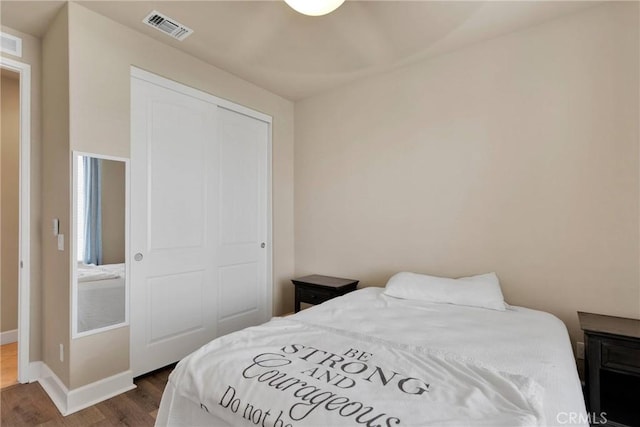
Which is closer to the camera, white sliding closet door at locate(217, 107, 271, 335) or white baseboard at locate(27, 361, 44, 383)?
white baseboard at locate(27, 361, 44, 383)

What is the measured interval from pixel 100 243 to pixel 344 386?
192cm

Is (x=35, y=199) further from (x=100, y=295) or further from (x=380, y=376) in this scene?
(x=380, y=376)

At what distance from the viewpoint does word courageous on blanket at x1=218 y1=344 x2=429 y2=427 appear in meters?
0.92

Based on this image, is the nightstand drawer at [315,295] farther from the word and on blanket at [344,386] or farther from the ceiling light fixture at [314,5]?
the ceiling light fixture at [314,5]

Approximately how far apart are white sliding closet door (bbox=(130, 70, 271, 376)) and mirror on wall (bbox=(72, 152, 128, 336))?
0.09 m

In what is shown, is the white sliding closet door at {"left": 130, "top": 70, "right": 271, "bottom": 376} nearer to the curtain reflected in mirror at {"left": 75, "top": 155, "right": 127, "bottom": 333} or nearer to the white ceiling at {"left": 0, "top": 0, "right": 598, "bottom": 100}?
the curtain reflected in mirror at {"left": 75, "top": 155, "right": 127, "bottom": 333}

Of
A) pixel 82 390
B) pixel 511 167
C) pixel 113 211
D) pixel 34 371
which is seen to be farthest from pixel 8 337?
pixel 511 167

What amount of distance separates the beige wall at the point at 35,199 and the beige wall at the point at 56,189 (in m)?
0.05

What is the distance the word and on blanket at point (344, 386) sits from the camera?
0.90 metres

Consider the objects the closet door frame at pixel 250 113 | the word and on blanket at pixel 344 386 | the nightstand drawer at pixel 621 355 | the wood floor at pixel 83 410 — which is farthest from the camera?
the closet door frame at pixel 250 113

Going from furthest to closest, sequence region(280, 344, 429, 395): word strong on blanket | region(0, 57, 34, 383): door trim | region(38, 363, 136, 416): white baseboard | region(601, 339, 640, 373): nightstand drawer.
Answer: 1. region(0, 57, 34, 383): door trim
2. region(38, 363, 136, 416): white baseboard
3. region(601, 339, 640, 373): nightstand drawer
4. region(280, 344, 429, 395): word strong on blanket

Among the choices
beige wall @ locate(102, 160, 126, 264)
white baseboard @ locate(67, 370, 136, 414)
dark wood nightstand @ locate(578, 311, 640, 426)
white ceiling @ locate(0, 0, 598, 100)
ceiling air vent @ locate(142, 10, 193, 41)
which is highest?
ceiling air vent @ locate(142, 10, 193, 41)

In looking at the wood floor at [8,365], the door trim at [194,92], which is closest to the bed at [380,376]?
the wood floor at [8,365]

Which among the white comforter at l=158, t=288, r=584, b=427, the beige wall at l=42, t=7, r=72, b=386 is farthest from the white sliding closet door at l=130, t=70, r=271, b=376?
the white comforter at l=158, t=288, r=584, b=427
